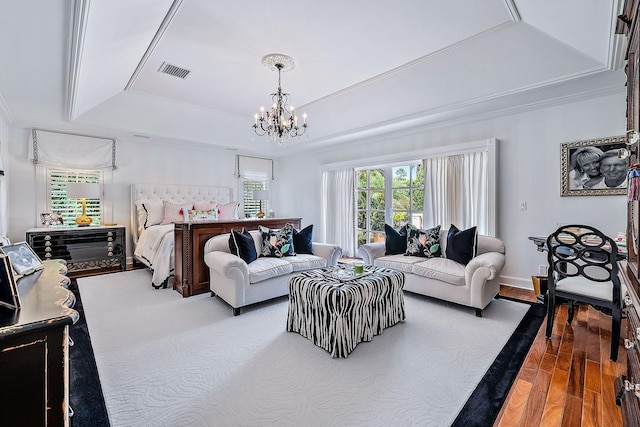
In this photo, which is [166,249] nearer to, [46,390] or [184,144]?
[184,144]

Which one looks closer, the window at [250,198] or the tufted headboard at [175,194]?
the tufted headboard at [175,194]

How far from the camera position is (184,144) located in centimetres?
584

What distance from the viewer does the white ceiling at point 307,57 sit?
236cm

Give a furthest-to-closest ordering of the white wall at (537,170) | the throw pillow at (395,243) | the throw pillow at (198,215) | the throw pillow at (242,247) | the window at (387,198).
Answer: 1. the throw pillow at (198,215)
2. the window at (387,198)
3. the throw pillow at (395,243)
4. the throw pillow at (242,247)
5. the white wall at (537,170)

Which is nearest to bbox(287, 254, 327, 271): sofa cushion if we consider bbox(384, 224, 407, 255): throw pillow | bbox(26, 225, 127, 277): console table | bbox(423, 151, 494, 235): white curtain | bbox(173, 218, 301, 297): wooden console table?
bbox(384, 224, 407, 255): throw pillow

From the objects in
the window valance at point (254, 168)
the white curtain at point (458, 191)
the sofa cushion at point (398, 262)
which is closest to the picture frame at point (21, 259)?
the sofa cushion at point (398, 262)

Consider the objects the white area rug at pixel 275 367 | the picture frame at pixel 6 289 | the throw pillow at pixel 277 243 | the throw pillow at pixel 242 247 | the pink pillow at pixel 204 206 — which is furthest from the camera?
the pink pillow at pixel 204 206

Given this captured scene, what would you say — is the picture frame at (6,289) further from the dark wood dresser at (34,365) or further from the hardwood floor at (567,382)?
the hardwood floor at (567,382)

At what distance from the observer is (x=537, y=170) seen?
3717 millimetres

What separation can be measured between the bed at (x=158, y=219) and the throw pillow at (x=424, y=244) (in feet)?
10.6

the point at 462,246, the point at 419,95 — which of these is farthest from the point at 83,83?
the point at 462,246

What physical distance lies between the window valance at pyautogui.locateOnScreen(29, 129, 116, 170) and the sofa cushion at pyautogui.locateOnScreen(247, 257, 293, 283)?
3787mm

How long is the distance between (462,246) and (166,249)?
3833mm

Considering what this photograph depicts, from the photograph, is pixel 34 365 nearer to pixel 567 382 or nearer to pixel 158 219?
pixel 567 382
